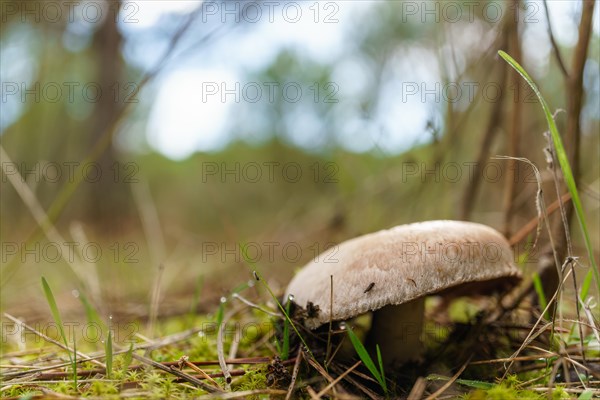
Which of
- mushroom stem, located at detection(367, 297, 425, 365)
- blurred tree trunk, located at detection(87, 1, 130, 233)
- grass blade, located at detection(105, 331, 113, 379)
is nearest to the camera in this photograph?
grass blade, located at detection(105, 331, 113, 379)

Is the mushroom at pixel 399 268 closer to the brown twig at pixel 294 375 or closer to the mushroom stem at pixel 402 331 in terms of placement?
the brown twig at pixel 294 375

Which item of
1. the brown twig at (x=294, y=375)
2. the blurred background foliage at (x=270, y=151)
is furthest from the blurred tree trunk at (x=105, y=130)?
the brown twig at (x=294, y=375)

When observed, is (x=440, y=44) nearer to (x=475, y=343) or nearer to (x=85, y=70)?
(x=475, y=343)

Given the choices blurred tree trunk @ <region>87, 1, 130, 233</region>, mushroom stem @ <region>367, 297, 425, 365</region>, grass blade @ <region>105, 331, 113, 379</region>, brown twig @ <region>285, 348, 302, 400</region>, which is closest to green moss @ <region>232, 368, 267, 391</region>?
brown twig @ <region>285, 348, 302, 400</region>

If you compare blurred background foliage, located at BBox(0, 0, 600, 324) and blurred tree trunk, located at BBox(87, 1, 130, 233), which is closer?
blurred background foliage, located at BBox(0, 0, 600, 324)

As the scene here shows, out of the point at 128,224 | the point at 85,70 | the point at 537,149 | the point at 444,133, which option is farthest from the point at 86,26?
the point at 537,149

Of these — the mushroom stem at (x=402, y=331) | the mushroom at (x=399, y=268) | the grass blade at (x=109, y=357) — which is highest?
the mushroom at (x=399, y=268)

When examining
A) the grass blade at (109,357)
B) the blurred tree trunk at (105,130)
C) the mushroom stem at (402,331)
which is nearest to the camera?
the grass blade at (109,357)

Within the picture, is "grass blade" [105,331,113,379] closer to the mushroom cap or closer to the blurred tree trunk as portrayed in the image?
the mushroom cap
